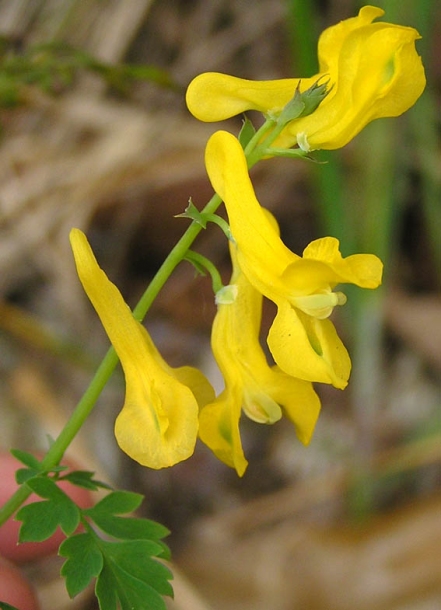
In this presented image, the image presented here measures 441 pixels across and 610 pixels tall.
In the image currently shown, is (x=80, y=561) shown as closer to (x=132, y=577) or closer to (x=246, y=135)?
(x=132, y=577)

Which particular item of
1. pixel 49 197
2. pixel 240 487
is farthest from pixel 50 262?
pixel 240 487

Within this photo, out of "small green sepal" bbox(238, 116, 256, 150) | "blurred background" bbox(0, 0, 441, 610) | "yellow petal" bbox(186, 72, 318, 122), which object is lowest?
"blurred background" bbox(0, 0, 441, 610)

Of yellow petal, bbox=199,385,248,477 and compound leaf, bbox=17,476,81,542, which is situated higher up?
yellow petal, bbox=199,385,248,477

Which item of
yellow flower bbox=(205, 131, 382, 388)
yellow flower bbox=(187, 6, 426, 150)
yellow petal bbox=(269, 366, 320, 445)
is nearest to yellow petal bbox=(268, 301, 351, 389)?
yellow flower bbox=(205, 131, 382, 388)

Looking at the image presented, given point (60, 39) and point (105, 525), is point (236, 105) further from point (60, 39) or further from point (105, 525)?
point (60, 39)

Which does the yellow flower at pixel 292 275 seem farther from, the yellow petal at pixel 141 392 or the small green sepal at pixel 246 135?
the yellow petal at pixel 141 392

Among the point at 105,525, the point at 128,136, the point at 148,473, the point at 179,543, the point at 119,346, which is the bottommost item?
the point at 179,543

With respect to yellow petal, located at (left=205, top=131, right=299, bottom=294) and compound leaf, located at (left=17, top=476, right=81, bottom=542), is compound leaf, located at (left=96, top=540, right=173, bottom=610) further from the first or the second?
yellow petal, located at (left=205, top=131, right=299, bottom=294)
